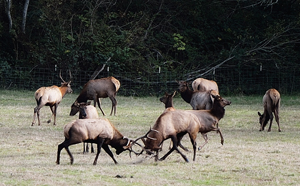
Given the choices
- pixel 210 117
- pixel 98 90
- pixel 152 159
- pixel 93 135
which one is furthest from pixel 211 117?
pixel 98 90

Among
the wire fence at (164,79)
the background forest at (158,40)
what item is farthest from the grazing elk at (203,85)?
the background forest at (158,40)

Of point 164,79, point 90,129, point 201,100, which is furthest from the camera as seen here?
point 164,79

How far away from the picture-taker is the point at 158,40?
31.1 m

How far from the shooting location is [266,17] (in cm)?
3155

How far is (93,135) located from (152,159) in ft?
4.29

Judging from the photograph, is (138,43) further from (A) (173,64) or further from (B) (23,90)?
(B) (23,90)

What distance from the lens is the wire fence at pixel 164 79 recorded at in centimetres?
2838

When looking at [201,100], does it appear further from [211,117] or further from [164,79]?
[164,79]

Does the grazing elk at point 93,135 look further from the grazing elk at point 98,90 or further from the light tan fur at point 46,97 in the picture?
the grazing elk at point 98,90

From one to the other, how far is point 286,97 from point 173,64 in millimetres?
6320

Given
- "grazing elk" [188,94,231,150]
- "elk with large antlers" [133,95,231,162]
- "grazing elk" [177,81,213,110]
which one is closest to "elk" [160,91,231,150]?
"grazing elk" [188,94,231,150]

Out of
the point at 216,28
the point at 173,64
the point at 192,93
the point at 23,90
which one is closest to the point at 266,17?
the point at 216,28

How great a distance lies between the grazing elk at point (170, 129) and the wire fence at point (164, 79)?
1680 cm

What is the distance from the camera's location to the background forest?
2875 centimetres
